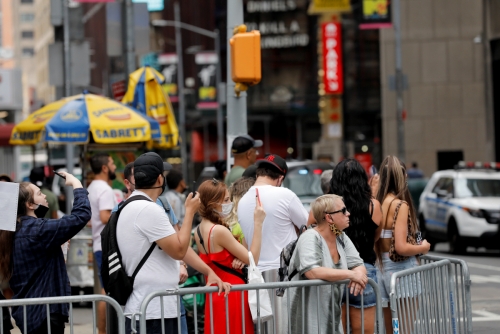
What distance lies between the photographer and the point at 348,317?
732cm

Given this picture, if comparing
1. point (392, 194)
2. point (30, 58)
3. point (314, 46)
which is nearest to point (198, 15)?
point (314, 46)

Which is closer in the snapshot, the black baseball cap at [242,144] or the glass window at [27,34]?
the black baseball cap at [242,144]

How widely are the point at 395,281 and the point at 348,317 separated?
447mm

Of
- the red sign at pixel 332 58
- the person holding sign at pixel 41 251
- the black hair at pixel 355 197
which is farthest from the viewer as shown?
the red sign at pixel 332 58

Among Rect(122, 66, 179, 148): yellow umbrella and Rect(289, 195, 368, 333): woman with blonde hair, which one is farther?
Rect(122, 66, 179, 148): yellow umbrella

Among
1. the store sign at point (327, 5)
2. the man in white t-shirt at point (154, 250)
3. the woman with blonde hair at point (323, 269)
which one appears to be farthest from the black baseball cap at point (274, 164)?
the store sign at point (327, 5)

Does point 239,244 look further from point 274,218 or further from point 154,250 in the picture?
point 154,250

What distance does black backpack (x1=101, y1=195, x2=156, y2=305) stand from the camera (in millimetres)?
6593

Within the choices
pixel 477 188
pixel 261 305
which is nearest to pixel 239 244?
pixel 261 305

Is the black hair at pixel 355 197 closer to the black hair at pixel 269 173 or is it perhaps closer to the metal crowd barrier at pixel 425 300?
the metal crowd barrier at pixel 425 300

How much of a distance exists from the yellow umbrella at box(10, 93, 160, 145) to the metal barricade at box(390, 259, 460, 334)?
640 cm

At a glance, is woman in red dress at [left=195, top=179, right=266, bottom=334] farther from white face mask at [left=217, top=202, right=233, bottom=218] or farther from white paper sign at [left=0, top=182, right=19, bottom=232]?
white paper sign at [left=0, top=182, right=19, bottom=232]

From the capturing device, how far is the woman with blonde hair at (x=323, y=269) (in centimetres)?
702

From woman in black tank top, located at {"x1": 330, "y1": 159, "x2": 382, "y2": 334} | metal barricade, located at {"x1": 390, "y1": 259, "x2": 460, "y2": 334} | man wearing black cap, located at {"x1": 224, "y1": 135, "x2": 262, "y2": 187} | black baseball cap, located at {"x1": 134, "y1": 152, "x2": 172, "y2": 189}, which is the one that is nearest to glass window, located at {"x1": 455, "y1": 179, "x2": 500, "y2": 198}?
man wearing black cap, located at {"x1": 224, "y1": 135, "x2": 262, "y2": 187}
